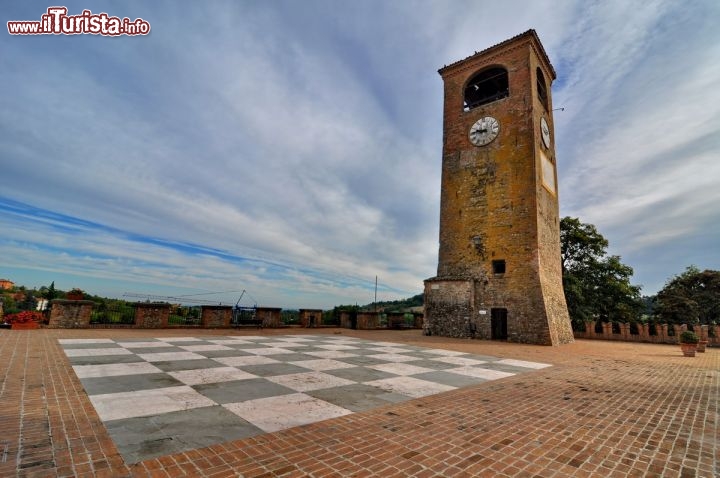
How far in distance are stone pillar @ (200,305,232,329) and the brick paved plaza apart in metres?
10.8

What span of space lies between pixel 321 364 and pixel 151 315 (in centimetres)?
1090

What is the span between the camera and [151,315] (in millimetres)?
14594

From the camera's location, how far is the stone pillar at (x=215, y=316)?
16.2 m

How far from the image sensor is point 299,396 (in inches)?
187

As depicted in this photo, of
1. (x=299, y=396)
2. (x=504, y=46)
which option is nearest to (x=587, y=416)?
(x=299, y=396)

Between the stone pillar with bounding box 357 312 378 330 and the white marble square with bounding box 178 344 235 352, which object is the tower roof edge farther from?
the white marble square with bounding box 178 344 235 352

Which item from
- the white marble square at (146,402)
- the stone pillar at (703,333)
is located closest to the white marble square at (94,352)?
the white marble square at (146,402)

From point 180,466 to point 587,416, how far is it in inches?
187

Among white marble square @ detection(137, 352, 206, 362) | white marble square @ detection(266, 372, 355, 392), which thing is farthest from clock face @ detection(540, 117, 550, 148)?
white marble square @ detection(137, 352, 206, 362)

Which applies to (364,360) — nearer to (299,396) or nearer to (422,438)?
(299,396)

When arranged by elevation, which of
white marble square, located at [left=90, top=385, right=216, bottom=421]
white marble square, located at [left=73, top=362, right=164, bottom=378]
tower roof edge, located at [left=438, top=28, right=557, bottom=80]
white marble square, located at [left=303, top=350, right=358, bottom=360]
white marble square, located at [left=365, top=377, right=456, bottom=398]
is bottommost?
white marble square, located at [left=303, top=350, right=358, bottom=360]

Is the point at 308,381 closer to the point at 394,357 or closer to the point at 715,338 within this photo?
the point at 394,357

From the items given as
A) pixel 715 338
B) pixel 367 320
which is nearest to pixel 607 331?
pixel 715 338

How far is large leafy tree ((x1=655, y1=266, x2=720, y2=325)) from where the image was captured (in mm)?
25453
